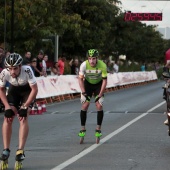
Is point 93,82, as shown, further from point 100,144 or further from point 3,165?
point 3,165

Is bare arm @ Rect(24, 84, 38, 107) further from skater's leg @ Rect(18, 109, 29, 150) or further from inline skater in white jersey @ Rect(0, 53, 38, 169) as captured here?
skater's leg @ Rect(18, 109, 29, 150)

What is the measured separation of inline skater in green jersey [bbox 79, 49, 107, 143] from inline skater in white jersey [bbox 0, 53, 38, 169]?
2.96 meters

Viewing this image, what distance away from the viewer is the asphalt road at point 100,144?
9617mm

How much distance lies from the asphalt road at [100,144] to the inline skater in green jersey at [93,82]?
564 mm

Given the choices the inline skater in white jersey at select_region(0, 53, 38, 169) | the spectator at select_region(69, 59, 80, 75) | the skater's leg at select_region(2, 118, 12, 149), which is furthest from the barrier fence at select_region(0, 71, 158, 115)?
the skater's leg at select_region(2, 118, 12, 149)

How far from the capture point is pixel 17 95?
941 centimetres

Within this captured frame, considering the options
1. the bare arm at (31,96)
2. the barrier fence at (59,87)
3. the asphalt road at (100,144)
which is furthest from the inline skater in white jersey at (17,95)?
the barrier fence at (59,87)

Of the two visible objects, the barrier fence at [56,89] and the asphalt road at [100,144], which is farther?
the barrier fence at [56,89]

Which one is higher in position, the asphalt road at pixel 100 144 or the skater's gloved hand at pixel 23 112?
the skater's gloved hand at pixel 23 112

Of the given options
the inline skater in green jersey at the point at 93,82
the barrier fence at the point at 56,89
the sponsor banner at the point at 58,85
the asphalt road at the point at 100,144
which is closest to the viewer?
the asphalt road at the point at 100,144

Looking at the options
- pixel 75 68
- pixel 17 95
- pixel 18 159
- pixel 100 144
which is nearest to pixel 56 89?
pixel 75 68

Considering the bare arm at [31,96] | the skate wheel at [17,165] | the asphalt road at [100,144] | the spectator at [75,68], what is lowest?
the asphalt road at [100,144]

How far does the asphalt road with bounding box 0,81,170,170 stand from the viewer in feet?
31.6

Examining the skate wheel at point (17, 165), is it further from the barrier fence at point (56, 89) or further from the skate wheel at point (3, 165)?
the barrier fence at point (56, 89)
